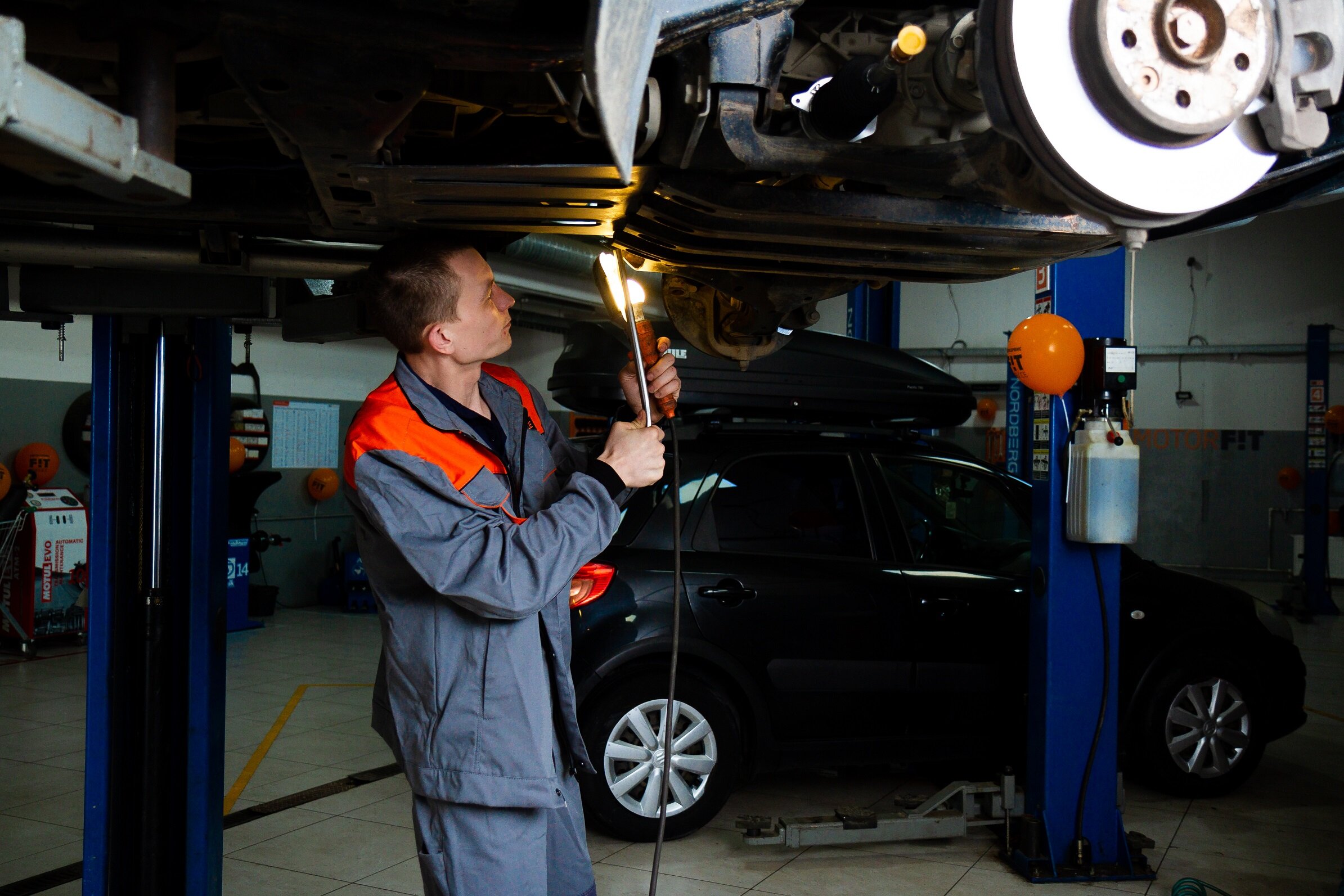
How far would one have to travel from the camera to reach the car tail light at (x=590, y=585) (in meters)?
3.54

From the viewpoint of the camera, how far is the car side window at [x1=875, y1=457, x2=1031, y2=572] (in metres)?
4.02

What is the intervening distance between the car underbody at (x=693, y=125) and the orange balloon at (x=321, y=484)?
25.7 ft

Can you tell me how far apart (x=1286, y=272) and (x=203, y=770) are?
44.8ft

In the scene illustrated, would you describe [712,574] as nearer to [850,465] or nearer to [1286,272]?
[850,465]

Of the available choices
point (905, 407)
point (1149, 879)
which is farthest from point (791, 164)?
point (905, 407)

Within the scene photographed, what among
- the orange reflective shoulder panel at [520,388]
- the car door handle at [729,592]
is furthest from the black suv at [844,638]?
the orange reflective shoulder panel at [520,388]

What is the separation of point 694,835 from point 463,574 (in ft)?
7.99

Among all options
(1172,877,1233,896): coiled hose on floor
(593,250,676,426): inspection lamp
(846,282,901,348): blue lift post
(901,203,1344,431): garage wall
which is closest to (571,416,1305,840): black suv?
(1172,877,1233,896): coiled hose on floor

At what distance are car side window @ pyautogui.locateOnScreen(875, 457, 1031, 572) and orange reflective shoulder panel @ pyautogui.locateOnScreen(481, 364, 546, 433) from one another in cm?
218

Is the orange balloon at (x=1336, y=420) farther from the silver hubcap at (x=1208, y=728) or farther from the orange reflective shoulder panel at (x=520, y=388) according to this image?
the orange reflective shoulder panel at (x=520, y=388)

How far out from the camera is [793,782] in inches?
171

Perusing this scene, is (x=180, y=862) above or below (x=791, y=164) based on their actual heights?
below

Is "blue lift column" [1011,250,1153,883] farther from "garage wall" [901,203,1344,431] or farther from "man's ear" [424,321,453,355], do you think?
"garage wall" [901,203,1344,431]

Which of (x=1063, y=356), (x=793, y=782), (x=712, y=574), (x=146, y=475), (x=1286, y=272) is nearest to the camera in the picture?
(x=146, y=475)
